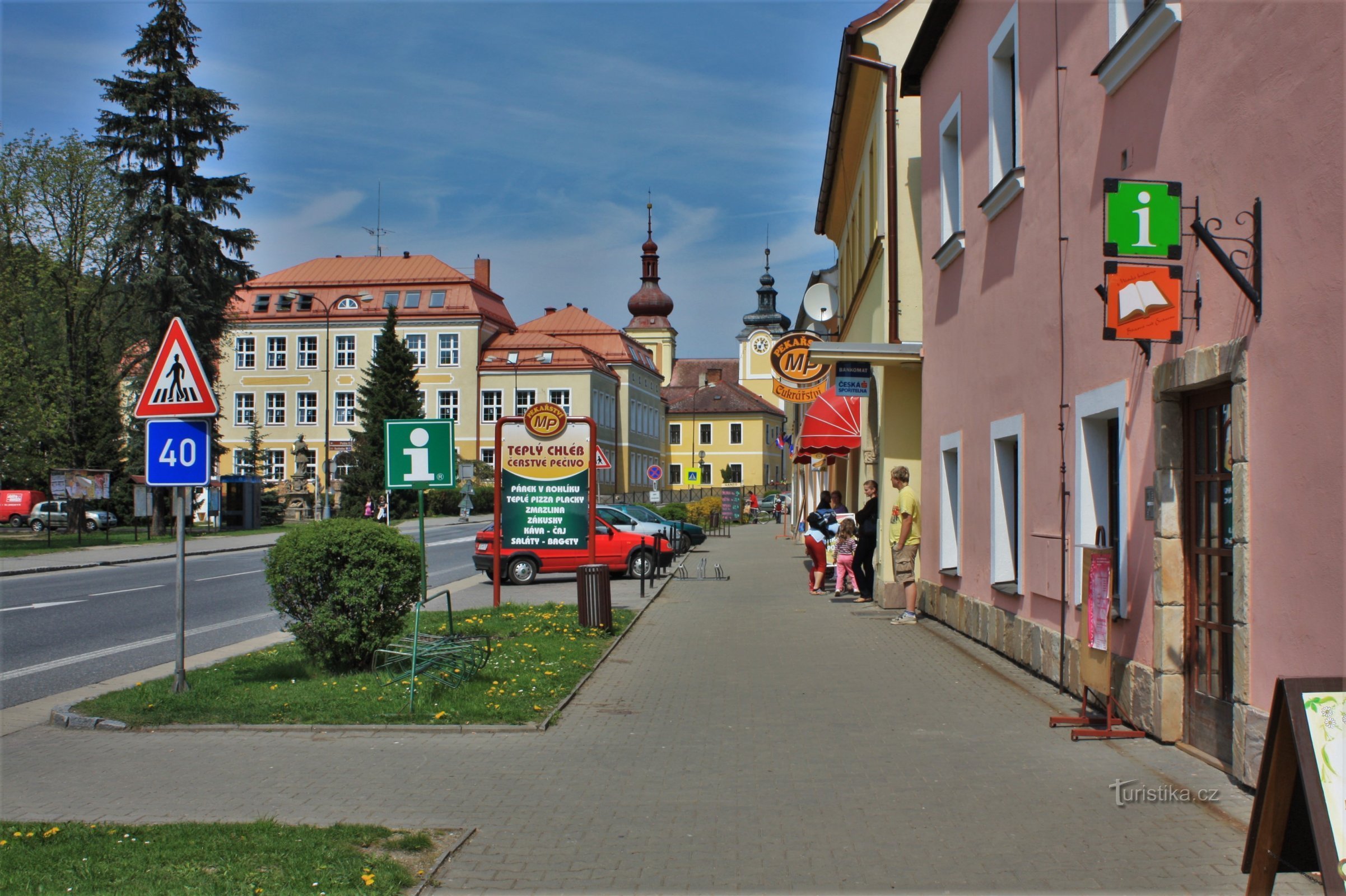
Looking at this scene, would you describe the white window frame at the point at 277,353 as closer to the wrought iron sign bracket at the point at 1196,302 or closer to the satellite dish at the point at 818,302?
the satellite dish at the point at 818,302

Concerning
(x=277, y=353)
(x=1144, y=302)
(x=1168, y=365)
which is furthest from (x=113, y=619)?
(x=277, y=353)

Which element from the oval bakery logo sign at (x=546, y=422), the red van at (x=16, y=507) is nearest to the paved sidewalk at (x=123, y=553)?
the oval bakery logo sign at (x=546, y=422)

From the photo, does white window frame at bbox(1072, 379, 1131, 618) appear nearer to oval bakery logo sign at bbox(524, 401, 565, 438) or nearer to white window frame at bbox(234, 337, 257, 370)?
oval bakery logo sign at bbox(524, 401, 565, 438)

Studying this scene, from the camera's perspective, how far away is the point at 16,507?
192 ft

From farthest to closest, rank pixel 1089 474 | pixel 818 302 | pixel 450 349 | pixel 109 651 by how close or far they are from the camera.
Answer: pixel 450 349 → pixel 818 302 → pixel 109 651 → pixel 1089 474

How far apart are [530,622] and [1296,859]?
11314 mm

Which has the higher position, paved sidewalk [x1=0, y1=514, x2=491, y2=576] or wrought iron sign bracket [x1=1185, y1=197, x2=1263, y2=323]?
wrought iron sign bracket [x1=1185, y1=197, x2=1263, y2=323]

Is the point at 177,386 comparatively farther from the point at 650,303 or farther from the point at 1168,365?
the point at 650,303

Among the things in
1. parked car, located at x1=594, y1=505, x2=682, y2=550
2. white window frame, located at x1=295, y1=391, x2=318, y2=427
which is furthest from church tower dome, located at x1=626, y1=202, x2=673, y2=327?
parked car, located at x1=594, y1=505, x2=682, y2=550

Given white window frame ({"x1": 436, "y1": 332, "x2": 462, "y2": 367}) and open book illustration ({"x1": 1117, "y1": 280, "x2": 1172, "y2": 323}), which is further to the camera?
white window frame ({"x1": 436, "y1": 332, "x2": 462, "y2": 367})

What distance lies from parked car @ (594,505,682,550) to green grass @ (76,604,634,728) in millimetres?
13534

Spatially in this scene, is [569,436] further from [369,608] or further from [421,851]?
[421,851]

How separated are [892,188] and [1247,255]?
11.9 meters

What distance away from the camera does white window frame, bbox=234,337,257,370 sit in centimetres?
8569
